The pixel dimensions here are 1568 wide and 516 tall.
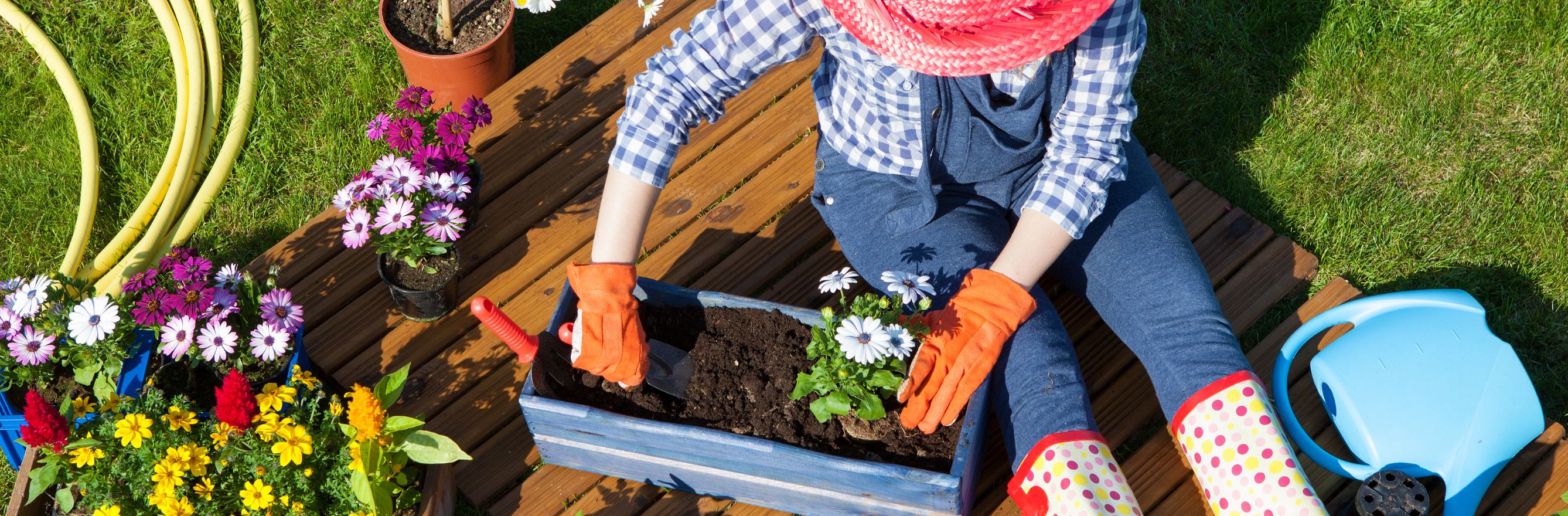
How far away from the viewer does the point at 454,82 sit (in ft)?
9.98

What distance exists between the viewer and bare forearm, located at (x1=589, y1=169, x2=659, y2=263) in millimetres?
2176

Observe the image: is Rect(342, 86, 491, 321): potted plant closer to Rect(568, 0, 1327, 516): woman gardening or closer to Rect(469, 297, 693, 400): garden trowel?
Rect(469, 297, 693, 400): garden trowel

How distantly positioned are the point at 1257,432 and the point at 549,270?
163cm

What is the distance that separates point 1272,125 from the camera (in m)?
3.15

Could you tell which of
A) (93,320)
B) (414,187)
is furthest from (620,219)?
(93,320)

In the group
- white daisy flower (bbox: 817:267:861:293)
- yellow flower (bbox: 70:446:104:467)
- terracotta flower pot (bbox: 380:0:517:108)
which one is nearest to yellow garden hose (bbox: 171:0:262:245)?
Answer: terracotta flower pot (bbox: 380:0:517:108)

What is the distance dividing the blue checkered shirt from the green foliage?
36 centimetres

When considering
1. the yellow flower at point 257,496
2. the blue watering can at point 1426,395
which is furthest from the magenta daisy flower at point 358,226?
the blue watering can at point 1426,395

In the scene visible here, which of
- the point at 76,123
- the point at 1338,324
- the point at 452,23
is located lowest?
the point at 1338,324

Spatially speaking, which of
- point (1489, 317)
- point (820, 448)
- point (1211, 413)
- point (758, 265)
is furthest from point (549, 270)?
point (1489, 317)

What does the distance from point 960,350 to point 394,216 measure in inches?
47.7

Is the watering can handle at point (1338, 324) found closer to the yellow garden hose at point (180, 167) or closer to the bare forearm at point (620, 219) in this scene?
the bare forearm at point (620, 219)

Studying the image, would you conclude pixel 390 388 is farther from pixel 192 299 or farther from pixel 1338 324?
pixel 1338 324

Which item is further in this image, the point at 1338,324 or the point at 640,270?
the point at 640,270
